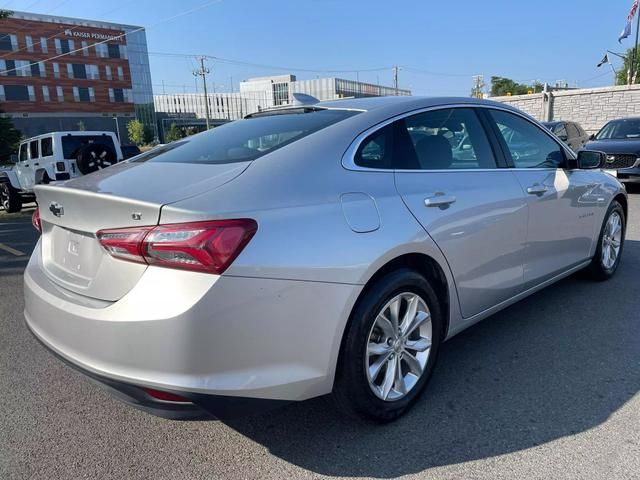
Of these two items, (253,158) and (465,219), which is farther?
(465,219)

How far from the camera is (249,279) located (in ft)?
6.39

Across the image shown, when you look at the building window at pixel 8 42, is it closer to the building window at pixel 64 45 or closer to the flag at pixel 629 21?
the building window at pixel 64 45

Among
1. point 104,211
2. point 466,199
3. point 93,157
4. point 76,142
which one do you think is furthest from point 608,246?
point 76,142

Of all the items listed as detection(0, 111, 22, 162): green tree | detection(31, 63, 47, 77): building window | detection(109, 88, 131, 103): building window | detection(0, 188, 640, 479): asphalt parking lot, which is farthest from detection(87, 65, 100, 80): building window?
detection(0, 188, 640, 479): asphalt parking lot

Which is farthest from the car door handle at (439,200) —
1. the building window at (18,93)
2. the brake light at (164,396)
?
the building window at (18,93)

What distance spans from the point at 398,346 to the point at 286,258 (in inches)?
35.2

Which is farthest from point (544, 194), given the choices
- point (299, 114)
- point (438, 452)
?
point (438, 452)

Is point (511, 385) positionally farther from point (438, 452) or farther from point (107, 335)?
point (107, 335)

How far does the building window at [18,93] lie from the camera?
65.4 metres

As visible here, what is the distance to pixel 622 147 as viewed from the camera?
1048 centimetres

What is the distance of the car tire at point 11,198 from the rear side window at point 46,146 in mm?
1663

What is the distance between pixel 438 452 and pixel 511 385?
800 mm

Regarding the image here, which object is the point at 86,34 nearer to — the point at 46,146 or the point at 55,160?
the point at 46,146

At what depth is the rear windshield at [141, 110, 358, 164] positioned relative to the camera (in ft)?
8.41
